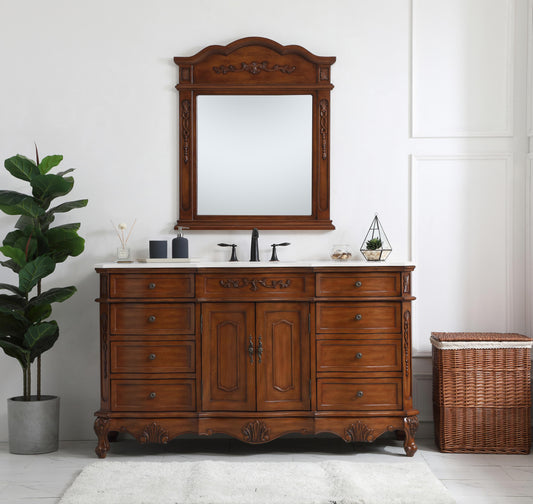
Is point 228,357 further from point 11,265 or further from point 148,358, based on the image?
point 11,265

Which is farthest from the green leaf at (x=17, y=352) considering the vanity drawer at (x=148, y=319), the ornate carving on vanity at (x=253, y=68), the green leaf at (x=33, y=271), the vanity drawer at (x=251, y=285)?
the ornate carving on vanity at (x=253, y=68)

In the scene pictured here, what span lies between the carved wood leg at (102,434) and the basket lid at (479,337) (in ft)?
5.96

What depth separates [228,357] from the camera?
3520mm

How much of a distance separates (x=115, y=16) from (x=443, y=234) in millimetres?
2318

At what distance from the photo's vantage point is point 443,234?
403 cm

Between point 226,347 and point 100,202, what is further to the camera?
point 100,202

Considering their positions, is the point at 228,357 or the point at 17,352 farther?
the point at 17,352

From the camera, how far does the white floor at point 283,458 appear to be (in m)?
3.03

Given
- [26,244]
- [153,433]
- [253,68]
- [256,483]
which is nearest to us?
[256,483]

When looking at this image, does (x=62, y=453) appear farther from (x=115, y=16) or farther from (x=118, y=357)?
(x=115, y=16)

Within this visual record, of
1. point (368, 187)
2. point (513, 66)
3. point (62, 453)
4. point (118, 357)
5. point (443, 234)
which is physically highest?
point (513, 66)

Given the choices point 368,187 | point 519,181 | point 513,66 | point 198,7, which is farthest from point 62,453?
point 513,66

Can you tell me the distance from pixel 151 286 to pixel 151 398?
1.89ft

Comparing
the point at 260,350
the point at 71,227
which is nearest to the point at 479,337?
the point at 260,350
